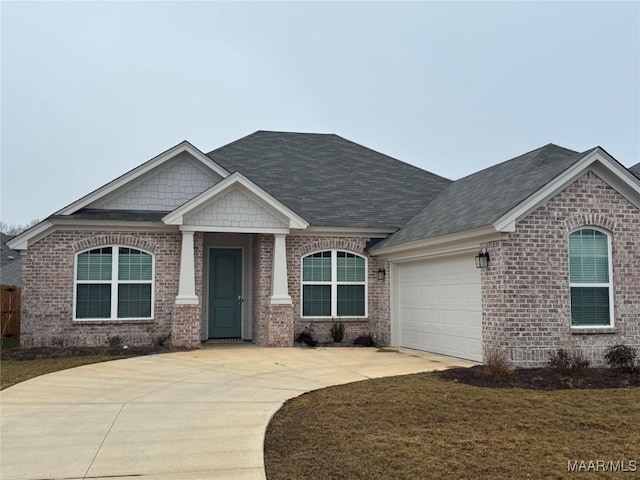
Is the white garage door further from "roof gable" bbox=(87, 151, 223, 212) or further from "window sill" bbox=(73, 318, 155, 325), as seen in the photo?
"window sill" bbox=(73, 318, 155, 325)

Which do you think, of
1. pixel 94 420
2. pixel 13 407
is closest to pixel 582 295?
pixel 94 420

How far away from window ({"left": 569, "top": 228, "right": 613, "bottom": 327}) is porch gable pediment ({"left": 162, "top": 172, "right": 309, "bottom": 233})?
6662mm

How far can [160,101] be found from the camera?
78.4 ft

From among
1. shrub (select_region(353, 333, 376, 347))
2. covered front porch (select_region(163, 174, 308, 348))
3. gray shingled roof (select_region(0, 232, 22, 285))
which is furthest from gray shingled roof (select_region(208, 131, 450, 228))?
gray shingled roof (select_region(0, 232, 22, 285))

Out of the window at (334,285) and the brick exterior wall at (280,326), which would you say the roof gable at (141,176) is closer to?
the window at (334,285)

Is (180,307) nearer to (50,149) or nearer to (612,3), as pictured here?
(612,3)

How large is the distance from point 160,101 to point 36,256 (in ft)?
37.0

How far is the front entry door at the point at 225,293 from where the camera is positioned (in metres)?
17.0

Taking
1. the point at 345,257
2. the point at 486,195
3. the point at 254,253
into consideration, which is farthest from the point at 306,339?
the point at 486,195

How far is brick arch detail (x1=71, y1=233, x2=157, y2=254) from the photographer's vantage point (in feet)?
48.2

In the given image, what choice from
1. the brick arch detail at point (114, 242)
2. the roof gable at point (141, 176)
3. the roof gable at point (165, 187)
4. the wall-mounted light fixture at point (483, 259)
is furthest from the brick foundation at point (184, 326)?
the wall-mounted light fixture at point (483, 259)

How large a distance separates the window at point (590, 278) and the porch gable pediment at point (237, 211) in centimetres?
666

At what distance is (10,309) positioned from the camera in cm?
1773

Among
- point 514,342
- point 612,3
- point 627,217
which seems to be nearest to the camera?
point 514,342
